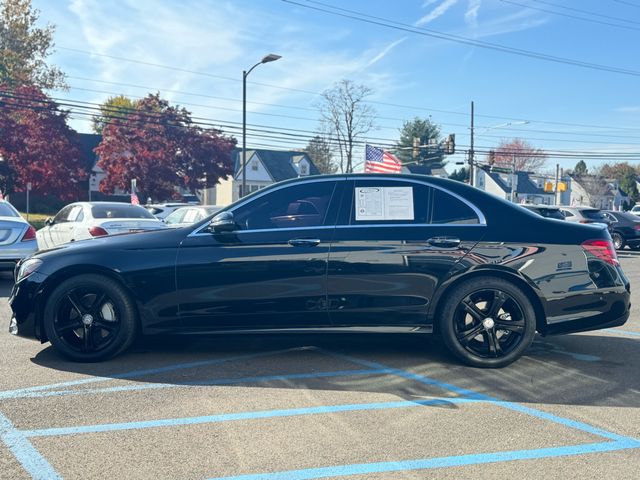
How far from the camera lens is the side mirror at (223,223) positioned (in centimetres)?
491

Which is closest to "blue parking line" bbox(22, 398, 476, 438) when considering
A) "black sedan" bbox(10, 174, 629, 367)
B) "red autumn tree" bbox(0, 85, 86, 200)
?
"black sedan" bbox(10, 174, 629, 367)

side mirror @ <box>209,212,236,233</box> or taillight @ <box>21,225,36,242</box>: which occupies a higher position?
side mirror @ <box>209,212,236,233</box>

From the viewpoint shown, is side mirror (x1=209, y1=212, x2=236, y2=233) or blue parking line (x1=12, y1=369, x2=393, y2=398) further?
side mirror (x1=209, y1=212, x2=236, y2=233)

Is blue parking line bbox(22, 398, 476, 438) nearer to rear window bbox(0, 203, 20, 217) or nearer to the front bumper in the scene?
the front bumper

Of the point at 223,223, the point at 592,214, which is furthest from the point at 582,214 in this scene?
the point at 223,223

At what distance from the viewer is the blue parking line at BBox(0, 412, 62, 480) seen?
3.00m

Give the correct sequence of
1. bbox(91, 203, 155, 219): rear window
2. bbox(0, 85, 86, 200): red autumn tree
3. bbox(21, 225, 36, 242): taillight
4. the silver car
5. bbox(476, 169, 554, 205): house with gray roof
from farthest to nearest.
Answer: bbox(476, 169, 554, 205): house with gray roof → bbox(0, 85, 86, 200): red autumn tree → bbox(91, 203, 155, 219): rear window → bbox(21, 225, 36, 242): taillight → the silver car

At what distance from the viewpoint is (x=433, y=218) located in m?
5.08

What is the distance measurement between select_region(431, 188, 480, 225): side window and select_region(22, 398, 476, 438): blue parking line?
61.2 inches

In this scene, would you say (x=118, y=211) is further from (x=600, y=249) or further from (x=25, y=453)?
(x=600, y=249)

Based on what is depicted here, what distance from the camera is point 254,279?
4.92m

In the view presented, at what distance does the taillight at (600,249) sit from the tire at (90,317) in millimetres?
3850

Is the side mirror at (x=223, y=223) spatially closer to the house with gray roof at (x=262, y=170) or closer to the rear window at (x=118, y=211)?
the rear window at (x=118, y=211)

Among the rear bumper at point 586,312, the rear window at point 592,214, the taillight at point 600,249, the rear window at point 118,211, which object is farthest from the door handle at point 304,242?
the rear window at point 592,214
